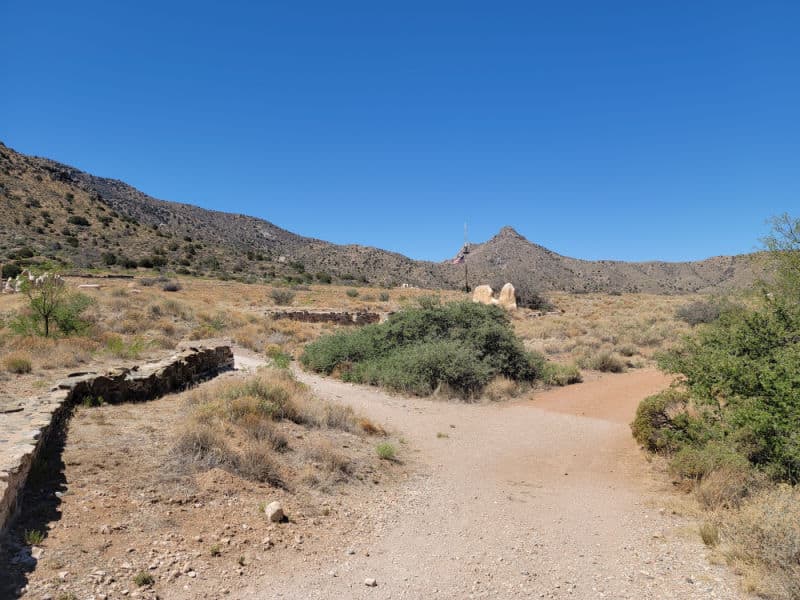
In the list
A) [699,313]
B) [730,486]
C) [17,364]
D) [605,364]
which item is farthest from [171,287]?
[730,486]

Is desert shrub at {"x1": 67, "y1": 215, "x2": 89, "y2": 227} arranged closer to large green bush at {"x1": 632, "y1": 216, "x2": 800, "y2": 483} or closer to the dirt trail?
the dirt trail

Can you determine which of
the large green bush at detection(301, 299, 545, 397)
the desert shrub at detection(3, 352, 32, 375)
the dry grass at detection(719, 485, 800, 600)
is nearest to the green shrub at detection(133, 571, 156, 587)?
the dry grass at detection(719, 485, 800, 600)

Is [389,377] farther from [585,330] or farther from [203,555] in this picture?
[585,330]

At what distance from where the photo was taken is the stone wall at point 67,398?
15.7 feet

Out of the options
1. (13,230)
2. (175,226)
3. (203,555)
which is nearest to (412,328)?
(203,555)

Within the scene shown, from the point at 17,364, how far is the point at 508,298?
28.3 m

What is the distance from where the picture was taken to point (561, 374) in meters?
15.1

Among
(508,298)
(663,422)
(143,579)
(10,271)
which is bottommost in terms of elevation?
(143,579)

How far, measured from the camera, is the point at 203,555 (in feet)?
15.2

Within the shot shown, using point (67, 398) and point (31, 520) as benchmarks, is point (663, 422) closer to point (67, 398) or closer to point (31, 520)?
point (31, 520)

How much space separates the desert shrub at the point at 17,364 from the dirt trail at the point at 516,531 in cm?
807

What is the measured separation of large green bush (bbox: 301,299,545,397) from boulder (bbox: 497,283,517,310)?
1630cm

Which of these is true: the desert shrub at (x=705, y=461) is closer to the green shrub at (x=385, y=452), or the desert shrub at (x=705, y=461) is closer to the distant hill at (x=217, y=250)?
the green shrub at (x=385, y=452)

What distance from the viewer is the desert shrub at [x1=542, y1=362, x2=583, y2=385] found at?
48.6 feet
